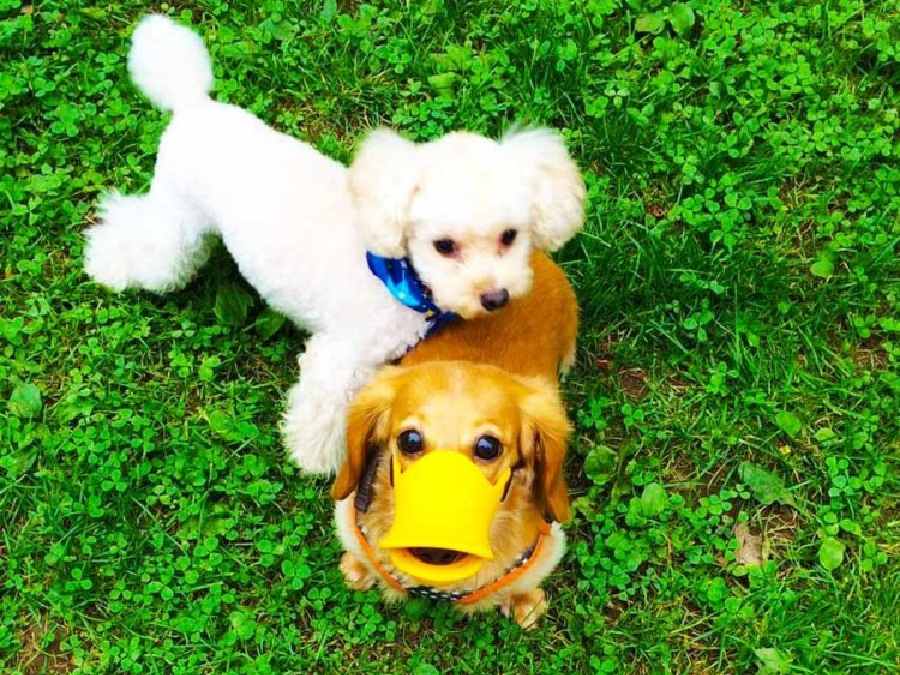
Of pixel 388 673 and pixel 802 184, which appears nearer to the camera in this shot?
pixel 388 673

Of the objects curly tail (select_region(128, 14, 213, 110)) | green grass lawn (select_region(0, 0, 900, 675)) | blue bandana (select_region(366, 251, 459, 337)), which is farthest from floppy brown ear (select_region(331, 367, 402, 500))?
curly tail (select_region(128, 14, 213, 110))

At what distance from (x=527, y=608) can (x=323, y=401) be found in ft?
3.24

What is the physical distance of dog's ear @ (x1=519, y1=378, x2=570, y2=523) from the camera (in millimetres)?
2619

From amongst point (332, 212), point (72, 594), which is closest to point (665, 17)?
point (332, 212)

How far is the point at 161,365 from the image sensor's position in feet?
11.8

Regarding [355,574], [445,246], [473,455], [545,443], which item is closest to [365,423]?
[473,455]

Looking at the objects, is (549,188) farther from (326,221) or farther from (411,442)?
(411,442)

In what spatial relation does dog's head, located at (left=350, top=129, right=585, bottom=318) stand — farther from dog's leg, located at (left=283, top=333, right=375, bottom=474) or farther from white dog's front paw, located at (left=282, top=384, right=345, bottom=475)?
white dog's front paw, located at (left=282, top=384, right=345, bottom=475)

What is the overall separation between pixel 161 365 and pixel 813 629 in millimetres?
2511

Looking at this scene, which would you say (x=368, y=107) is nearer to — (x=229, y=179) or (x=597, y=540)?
(x=229, y=179)

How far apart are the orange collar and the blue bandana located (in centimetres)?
67

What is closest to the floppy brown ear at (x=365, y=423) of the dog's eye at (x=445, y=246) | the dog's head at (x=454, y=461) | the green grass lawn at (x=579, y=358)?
the dog's head at (x=454, y=461)

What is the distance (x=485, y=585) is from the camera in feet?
9.49

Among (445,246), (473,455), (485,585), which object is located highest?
(445,246)
